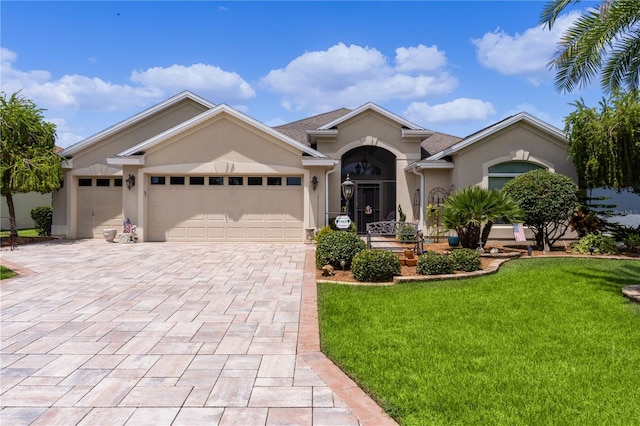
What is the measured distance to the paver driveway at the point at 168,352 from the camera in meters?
3.63

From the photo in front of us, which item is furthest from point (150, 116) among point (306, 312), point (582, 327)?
point (582, 327)

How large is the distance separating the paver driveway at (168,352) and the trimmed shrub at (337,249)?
1.70ft

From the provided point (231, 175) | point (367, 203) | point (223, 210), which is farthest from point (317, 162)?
point (367, 203)

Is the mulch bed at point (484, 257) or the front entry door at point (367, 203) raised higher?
the front entry door at point (367, 203)

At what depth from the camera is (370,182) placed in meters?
19.7

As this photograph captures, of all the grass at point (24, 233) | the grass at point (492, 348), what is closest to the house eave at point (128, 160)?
the grass at point (24, 233)

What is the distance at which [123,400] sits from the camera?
12.5 feet

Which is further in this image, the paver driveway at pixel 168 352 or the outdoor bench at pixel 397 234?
the outdoor bench at pixel 397 234

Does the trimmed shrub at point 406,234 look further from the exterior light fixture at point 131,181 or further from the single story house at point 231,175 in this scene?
the exterior light fixture at point 131,181

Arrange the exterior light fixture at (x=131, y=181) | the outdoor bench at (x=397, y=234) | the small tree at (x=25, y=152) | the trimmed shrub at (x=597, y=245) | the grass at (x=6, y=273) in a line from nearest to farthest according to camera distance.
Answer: the grass at (x=6, y=273) < the outdoor bench at (x=397, y=234) < the trimmed shrub at (x=597, y=245) < the small tree at (x=25, y=152) < the exterior light fixture at (x=131, y=181)

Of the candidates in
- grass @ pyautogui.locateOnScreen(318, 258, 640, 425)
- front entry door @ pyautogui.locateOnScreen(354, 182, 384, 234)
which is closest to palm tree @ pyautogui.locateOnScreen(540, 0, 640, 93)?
grass @ pyautogui.locateOnScreen(318, 258, 640, 425)

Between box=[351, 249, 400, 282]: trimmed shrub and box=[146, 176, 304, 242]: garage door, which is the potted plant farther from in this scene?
box=[146, 176, 304, 242]: garage door

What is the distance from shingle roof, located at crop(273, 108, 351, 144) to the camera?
70.2 feet

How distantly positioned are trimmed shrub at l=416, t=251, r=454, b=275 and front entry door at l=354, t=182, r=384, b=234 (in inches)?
400
